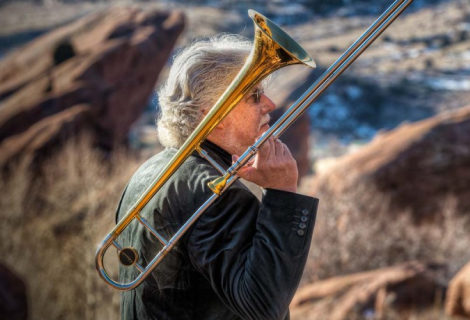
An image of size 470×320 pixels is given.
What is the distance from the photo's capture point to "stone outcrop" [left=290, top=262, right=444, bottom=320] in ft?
24.0

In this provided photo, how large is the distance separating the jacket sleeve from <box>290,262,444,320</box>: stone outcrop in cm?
572

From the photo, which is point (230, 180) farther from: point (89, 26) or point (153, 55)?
point (89, 26)

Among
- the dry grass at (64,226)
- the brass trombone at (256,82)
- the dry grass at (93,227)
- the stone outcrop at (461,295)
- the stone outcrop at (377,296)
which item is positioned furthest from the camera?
the dry grass at (93,227)

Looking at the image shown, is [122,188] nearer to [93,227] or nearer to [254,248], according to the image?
[93,227]

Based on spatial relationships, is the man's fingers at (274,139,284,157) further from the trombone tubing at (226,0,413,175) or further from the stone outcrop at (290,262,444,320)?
the stone outcrop at (290,262,444,320)

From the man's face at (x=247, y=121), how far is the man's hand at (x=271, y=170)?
0.19 m

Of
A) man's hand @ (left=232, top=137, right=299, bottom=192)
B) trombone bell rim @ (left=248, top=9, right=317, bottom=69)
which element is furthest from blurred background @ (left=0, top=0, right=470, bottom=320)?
trombone bell rim @ (left=248, top=9, right=317, bottom=69)

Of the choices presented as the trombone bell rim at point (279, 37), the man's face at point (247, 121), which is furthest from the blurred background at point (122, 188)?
the trombone bell rim at point (279, 37)

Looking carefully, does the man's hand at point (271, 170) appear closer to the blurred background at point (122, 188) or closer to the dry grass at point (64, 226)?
the blurred background at point (122, 188)

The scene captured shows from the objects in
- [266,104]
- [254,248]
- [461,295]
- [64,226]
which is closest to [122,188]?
[64,226]

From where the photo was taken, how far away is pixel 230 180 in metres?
1.81

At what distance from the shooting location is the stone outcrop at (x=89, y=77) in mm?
14727

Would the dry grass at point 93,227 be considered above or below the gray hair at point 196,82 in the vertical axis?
below

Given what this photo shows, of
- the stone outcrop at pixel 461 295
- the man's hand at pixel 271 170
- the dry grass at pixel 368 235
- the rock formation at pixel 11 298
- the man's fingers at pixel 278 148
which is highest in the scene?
the man's fingers at pixel 278 148
